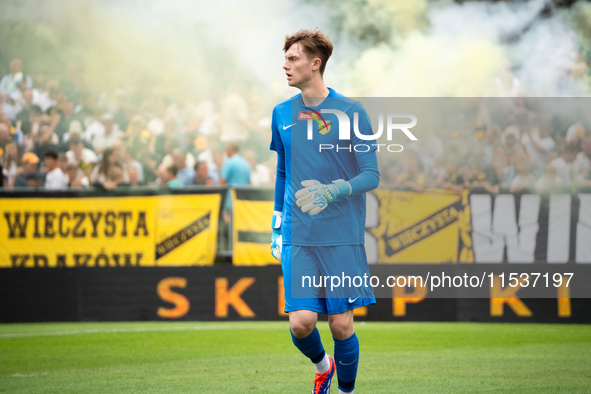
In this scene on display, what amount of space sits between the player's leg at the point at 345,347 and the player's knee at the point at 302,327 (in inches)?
4.3

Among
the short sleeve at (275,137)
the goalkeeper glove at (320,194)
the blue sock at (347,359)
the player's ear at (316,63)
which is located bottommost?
the blue sock at (347,359)

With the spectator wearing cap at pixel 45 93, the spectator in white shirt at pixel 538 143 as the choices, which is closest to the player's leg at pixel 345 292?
the spectator in white shirt at pixel 538 143

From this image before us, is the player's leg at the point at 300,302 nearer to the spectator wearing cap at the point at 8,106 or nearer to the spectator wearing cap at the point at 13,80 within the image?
the spectator wearing cap at the point at 8,106

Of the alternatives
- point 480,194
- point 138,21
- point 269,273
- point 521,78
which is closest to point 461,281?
point 480,194

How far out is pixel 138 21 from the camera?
15.7 meters

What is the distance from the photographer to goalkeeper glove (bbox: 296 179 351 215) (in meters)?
3.80

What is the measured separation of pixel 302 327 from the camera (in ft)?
12.9

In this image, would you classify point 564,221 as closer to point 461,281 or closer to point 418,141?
point 461,281

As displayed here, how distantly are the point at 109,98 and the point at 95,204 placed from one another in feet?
15.6

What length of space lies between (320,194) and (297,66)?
0.71m

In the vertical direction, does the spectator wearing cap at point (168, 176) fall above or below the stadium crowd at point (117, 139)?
below

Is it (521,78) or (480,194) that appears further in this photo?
(521,78)

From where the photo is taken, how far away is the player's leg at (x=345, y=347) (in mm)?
3957

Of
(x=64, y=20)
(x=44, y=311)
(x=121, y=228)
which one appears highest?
(x=64, y=20)
